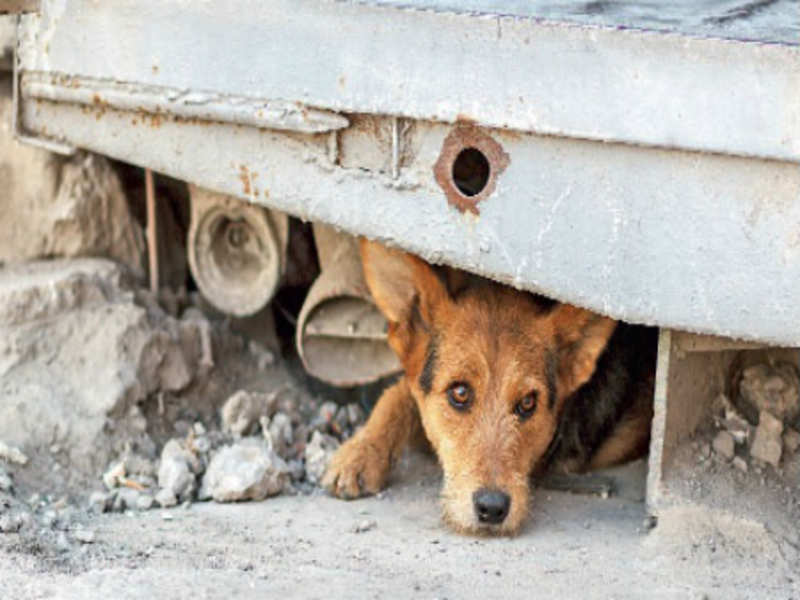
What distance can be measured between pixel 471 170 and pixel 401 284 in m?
0.65

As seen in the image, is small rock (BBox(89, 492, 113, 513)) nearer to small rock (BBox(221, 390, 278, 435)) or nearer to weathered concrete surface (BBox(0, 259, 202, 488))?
weathered concrete surface (BBox(0, 259, 202, 488))

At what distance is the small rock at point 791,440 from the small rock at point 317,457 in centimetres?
204

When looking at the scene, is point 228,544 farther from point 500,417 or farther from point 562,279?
point 562,279

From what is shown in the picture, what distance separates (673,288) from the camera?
448 cm

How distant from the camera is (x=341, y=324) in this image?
6.09 meters

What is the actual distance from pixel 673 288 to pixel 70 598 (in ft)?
7.82

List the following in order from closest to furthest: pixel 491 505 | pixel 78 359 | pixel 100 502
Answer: pixel 491 505, pixel 100 502, pixel 78 359

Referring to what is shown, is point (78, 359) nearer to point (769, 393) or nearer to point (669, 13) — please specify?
point (669, 13)

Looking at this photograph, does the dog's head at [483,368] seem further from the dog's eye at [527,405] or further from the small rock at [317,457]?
the small rock at [317,457]

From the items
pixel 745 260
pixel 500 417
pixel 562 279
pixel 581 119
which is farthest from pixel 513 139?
pixel 500 417

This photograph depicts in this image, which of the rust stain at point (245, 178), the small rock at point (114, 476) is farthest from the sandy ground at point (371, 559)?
the rust stain at point (245, 178)

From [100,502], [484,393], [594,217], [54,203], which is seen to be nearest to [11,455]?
[100,502]

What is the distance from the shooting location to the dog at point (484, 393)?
199 inches

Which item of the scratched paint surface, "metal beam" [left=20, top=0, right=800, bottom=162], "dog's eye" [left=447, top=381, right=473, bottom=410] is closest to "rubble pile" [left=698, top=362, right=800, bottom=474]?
"dog's eye" [left=447, top=381, right=473, bottom=410]
